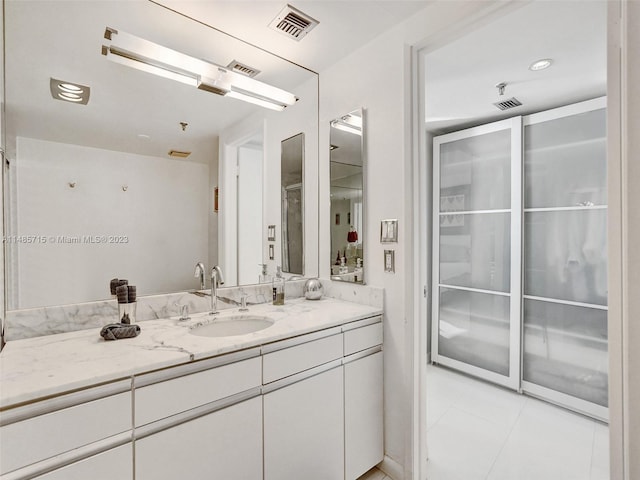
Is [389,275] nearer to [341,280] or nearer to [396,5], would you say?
[341,280]

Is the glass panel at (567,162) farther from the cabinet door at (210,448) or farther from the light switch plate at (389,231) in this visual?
the cabinet door at (210,448)

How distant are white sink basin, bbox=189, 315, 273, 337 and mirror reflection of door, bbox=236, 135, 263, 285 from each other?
12.2 inches

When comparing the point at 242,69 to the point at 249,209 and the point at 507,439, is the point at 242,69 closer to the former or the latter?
the point at 249,209

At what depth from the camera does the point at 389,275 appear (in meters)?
1.76

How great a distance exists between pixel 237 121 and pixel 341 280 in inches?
46.6

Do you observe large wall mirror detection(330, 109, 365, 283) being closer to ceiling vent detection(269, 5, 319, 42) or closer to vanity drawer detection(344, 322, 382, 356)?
vanity drawer detection(344, 322, 382, 356)

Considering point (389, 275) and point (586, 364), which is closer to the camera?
point (389, 275)

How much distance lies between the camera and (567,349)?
2.44m

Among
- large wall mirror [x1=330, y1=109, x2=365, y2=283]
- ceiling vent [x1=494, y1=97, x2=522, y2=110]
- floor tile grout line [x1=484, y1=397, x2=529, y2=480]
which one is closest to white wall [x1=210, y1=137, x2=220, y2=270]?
large wall mirror [x1=330, y1=109, x2=365, y2=283]

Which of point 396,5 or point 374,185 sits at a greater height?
point 396,5

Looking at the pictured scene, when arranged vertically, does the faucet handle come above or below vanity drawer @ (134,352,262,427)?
above

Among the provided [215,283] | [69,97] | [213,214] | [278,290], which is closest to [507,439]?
[278,290]

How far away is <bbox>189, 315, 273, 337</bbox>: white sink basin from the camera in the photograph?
1.58 m

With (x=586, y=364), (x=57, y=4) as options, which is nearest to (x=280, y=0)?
(x=57, y=4)
